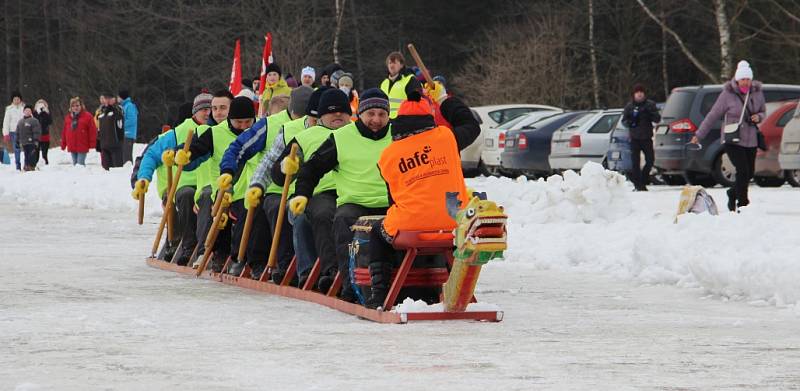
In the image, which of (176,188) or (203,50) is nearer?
(176,188)

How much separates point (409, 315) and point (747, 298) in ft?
9.21

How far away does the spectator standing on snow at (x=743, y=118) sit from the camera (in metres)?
17.9

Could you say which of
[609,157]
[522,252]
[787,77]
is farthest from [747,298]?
[787,77]

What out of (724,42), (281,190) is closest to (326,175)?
(281,190)

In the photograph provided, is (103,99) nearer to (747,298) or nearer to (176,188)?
(176,188)

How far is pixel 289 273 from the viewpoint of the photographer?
11.9m

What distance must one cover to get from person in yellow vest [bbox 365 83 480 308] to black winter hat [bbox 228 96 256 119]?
3.69m

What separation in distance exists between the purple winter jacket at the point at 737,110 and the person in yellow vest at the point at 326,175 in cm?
727

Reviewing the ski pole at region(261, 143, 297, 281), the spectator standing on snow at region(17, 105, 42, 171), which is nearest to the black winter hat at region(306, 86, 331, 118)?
the ski pole at region(261, 143, 297, 281)

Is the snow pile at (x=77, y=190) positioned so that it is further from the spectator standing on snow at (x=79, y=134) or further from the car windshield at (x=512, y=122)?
the car windshield at (x=512, y=122)

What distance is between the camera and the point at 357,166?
10.8 metres

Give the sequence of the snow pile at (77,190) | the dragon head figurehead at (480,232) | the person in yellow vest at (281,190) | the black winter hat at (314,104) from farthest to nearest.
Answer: the snow pile at (77,190), the black winter hat at (314,104), the person in yellow vest at (281,190), the dragon head figurehead at (480,232)

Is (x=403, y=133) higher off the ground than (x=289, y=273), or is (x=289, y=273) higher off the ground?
(x=403, y=133)

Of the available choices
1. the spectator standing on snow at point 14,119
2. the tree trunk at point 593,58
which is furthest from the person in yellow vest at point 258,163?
the tree trunk at point 593,58
